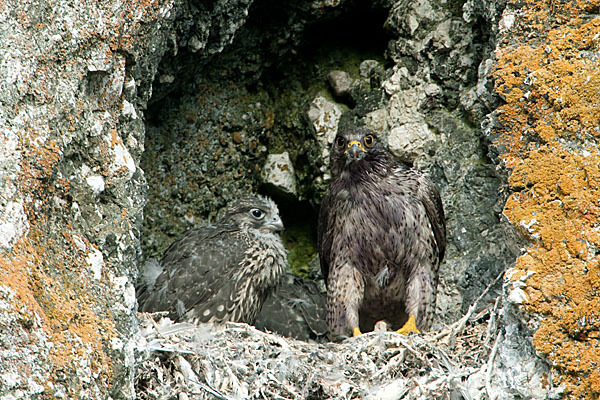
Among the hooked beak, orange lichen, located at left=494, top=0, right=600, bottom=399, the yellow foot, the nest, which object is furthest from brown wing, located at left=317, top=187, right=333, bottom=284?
orange lichen, located at left=494, top=0, right=600, bottom=399

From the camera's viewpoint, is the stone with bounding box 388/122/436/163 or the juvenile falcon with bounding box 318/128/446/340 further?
the stone with bounding box 388/122/436/163

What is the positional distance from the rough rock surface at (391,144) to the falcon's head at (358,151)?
48 cm

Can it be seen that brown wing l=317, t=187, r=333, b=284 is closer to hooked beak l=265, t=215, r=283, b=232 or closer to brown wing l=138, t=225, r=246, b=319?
hooked beak l=265, t=215, r=283, b=232

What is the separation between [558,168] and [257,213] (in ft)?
8.59

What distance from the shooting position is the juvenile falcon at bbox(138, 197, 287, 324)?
502 cm

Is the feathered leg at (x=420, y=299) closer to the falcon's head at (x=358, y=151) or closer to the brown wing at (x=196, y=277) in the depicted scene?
the falcon's head at (x=358, y=151)

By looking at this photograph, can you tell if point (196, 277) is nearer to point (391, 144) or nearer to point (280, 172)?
point (280, 172)

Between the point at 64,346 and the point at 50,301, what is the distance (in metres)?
0.18

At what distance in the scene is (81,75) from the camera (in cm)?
321

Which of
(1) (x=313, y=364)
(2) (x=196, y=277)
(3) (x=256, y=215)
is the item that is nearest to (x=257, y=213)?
(3) (x=256, y=215)

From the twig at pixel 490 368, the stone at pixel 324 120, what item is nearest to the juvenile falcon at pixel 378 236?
the stone at pixel 324 120

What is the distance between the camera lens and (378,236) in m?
4.96

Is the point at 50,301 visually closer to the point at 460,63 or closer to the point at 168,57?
the point at 168,57

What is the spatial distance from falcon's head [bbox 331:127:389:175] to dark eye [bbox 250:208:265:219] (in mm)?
672
